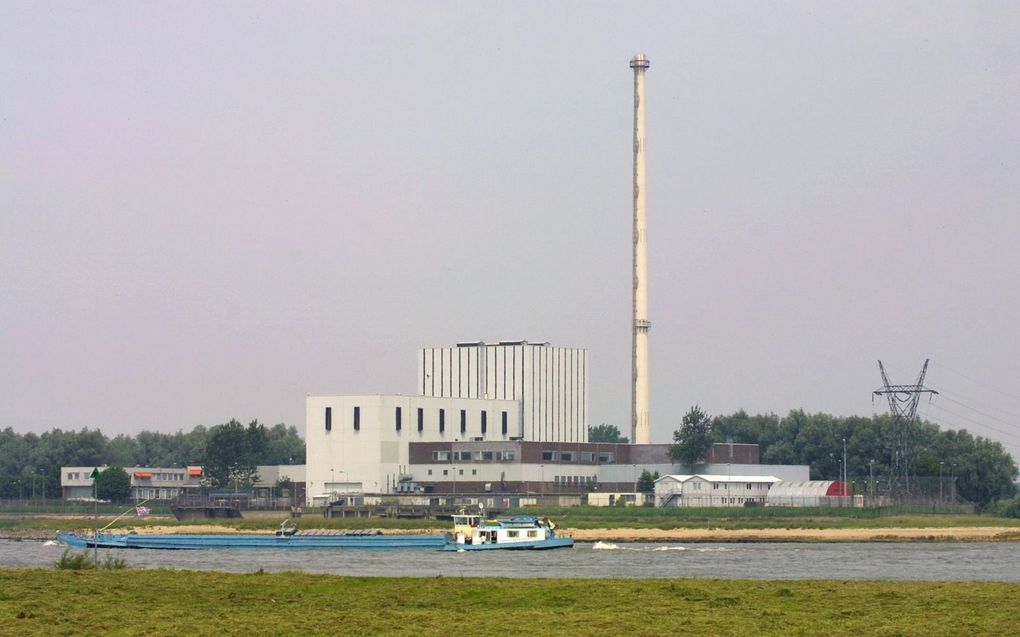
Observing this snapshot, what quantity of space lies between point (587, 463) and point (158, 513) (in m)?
45.1

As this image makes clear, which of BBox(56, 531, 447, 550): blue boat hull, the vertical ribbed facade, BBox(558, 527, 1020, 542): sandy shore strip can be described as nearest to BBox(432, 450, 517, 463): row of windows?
the vertical ribbed facade

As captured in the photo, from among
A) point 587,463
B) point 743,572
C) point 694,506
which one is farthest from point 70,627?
point 587,463

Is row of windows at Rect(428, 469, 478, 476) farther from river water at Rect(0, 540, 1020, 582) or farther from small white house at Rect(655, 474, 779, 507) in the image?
river water at Rect(0, 540, 1020, 582)

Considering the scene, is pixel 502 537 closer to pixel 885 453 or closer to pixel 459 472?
pixel 459 472

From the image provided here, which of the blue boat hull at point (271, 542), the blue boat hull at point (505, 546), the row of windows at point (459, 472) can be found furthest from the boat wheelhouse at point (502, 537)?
the row of windows at point (459, 472)

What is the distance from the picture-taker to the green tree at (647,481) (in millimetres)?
164125

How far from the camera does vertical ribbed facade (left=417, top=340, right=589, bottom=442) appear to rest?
179 meters

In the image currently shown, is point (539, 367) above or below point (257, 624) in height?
above

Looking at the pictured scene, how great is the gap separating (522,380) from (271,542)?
228 ft

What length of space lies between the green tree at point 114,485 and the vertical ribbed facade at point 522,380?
3599 centimetres

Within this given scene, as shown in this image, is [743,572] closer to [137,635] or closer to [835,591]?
[835,591]

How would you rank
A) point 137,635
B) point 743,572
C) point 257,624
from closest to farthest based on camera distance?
point 137,635, point 257,624, point 743,572

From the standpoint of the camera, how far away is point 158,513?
171m

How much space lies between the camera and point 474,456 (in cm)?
16412
